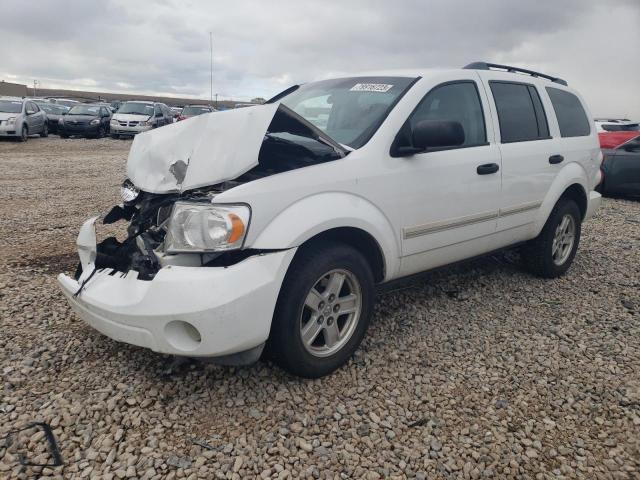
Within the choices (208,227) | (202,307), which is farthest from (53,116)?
(202,307)

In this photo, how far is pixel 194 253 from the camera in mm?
2488

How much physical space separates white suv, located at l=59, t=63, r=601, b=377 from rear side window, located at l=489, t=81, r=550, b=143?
0.02m

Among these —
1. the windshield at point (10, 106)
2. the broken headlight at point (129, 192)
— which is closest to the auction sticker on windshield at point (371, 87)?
the broken headlight at point (129, 192)

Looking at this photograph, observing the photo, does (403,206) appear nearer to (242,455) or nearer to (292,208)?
(292,208)

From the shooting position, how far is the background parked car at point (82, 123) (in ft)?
67.2

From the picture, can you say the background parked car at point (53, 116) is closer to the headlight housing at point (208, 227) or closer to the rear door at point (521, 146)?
the rear door at point (521, 146)

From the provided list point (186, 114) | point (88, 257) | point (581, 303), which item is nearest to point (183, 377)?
point (88, 257)

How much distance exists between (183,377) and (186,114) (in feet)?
71.4

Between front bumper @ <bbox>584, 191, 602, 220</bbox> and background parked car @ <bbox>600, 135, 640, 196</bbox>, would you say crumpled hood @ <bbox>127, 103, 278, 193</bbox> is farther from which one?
background parked car @ <bbox>600, 135, 640, 196</bbox>

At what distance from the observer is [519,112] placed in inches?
163

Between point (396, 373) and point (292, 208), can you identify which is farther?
point (396, 373)

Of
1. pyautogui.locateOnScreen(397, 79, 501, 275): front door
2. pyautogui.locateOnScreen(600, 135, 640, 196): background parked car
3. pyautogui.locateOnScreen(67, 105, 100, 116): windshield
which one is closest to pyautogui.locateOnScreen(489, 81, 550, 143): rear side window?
pyautogui.locateOnScreen(397, 79, 501, 275): front door

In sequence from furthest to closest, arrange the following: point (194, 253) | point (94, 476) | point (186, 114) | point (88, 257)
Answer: point (186, 114) < point (88, 257) < point (194, 253) < point (94, 476)

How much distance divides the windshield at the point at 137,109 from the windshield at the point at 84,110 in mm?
1222
